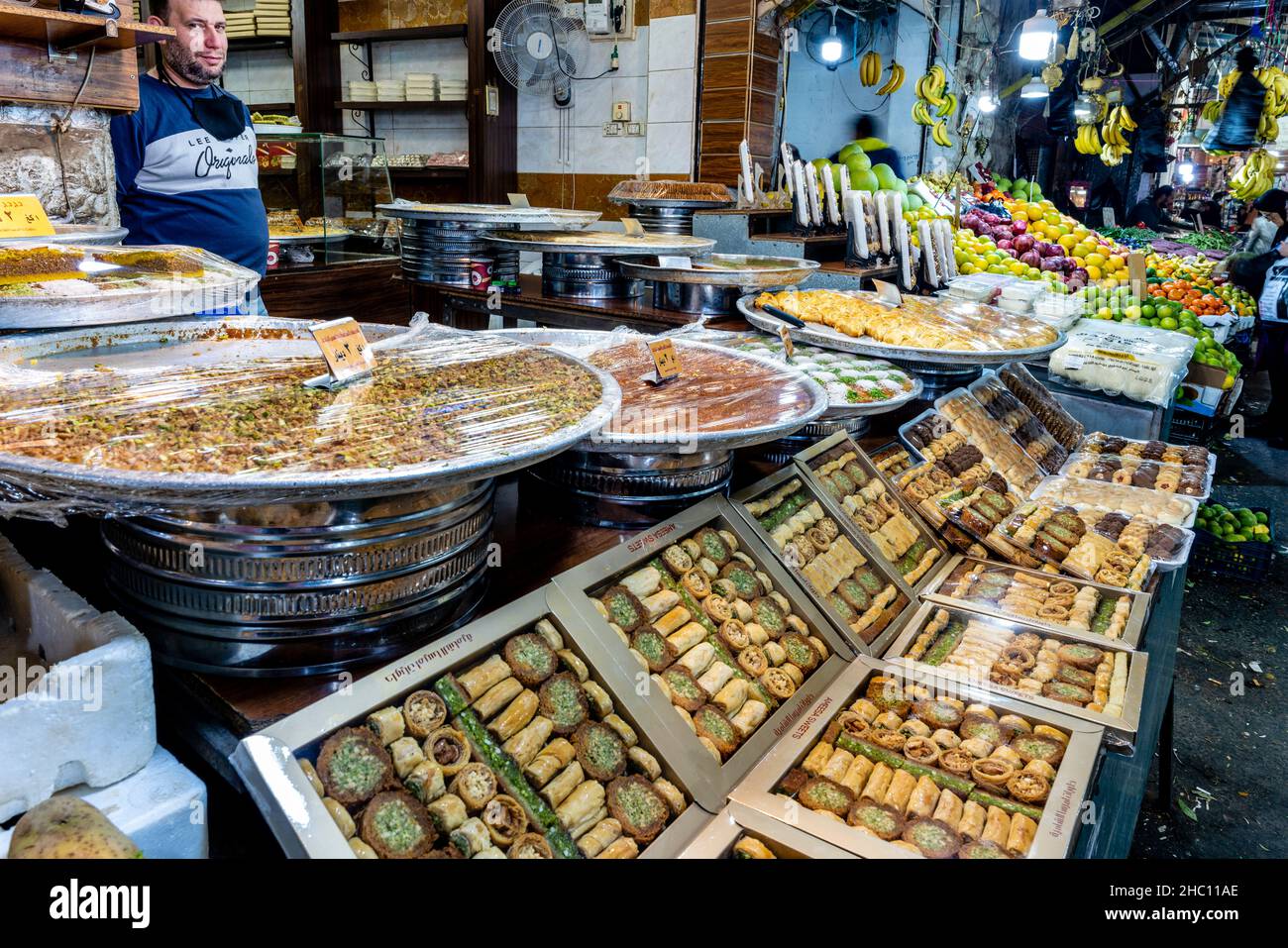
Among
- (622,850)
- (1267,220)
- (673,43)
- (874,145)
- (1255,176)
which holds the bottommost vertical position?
(622,850)

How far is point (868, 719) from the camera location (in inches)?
65.0

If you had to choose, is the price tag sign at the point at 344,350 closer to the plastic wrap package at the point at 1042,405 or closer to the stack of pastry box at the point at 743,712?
the stack of pastry box at the point at 743,712

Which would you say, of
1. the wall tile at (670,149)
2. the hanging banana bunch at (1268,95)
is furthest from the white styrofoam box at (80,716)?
the hanging banana bunch at (1268,95)

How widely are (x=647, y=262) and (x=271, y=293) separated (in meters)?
1.68

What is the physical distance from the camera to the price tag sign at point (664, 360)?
1.83 m

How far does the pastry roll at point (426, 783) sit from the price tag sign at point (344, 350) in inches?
24.7

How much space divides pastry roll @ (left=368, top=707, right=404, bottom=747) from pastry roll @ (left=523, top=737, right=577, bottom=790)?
0.63ft

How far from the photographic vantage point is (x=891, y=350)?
262cm

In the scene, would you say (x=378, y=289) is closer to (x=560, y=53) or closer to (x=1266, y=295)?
(x=560, y=53)

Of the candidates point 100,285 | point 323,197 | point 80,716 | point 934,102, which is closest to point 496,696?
point 80,716

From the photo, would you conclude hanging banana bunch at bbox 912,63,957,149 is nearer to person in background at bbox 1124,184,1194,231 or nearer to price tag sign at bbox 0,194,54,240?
price tag sign at bbox 0,194,54,240

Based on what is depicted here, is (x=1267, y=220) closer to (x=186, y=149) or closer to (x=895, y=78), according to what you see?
(x=895, y=78)

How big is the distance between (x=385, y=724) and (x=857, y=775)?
2.76ft
